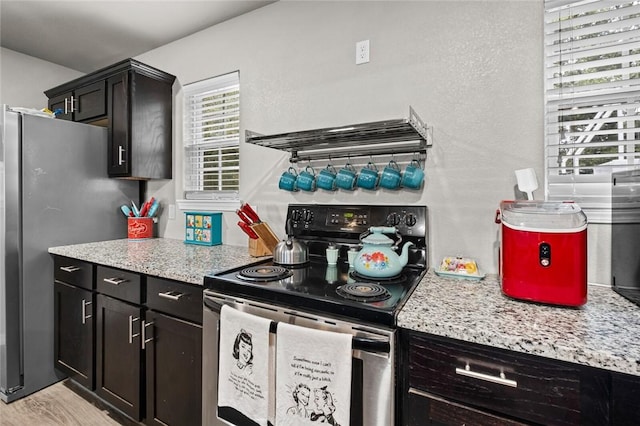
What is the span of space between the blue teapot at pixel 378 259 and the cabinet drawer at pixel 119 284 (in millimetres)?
1111

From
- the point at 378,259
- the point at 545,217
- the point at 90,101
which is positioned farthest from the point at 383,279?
the point at 90,101

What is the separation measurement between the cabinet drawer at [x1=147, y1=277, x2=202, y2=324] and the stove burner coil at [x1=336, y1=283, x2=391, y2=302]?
0.66 meters

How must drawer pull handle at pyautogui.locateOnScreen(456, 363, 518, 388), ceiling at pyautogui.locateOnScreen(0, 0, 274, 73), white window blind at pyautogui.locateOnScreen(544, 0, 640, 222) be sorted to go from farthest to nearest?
1. ceiling at pyautogui.locateOnScreen(0, 0, 274, 73)
2. white window blind at pyautogui.locateOnScreen(544, 0, 640, 222)
3. drawer pull handle at pyautogui.locateOnScreen(456, 363, 518, 388)

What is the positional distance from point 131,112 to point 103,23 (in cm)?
69

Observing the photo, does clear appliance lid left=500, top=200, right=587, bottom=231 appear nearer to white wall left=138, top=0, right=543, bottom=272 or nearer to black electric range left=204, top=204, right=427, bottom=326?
white wall left=138, top=0, right=543, bottom=272

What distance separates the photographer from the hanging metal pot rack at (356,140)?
4.50ft

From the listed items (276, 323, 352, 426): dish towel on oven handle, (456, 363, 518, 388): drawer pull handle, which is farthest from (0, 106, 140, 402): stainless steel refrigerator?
(456, 363, 518, 388): drawer pull handle

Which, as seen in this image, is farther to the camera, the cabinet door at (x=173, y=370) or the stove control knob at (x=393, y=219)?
the stove control knob at (x=393, y=219)

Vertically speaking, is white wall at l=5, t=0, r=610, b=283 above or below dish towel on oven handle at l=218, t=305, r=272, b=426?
above

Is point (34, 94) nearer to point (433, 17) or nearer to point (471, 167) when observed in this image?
point (433, 17)

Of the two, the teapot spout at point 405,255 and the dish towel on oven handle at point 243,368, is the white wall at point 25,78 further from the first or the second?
the teapot spout at point 405,255

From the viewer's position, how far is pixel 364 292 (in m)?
1.11

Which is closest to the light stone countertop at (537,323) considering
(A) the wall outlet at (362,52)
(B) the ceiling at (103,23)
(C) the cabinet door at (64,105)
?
(A) the wall outlet at (362,52)

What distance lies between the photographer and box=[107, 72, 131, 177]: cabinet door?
227cm
